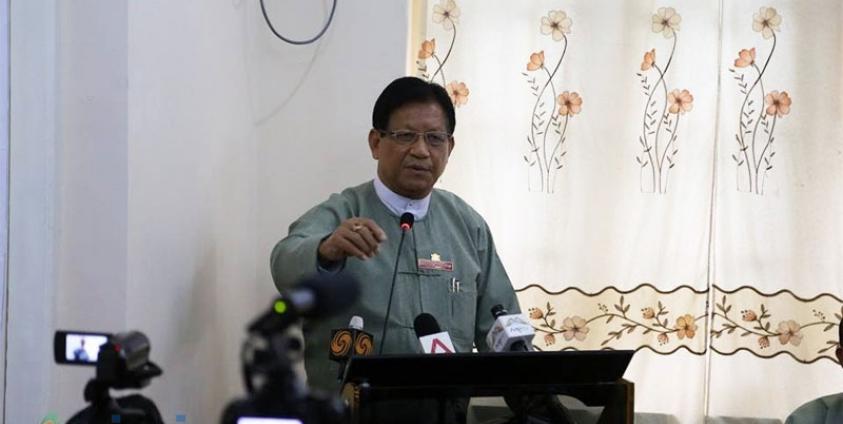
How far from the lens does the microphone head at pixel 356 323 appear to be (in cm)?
176

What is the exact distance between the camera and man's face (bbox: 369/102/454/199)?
75.4 inches

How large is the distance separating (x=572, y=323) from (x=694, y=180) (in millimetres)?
522

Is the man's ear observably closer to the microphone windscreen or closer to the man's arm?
the man's arm

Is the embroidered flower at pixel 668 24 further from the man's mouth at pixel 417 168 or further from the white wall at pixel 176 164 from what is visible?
the man's mouth at pixel 417 168

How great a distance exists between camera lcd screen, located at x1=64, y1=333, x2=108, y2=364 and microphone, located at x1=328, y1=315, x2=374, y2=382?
84 cm

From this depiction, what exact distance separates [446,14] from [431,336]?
1009 mm

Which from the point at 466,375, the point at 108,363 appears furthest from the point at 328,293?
the point at 466,375

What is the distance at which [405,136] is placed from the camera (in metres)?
1.92

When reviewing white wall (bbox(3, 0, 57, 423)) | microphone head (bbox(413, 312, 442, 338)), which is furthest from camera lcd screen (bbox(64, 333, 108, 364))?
microphone head (bbox(413, 312, 442, 338))

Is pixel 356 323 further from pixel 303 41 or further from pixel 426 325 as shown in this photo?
pixel 303 41

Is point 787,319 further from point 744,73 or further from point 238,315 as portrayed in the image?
point 238,315

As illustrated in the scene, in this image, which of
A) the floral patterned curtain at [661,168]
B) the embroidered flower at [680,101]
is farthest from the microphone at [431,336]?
the embroidered flower at [680,101]

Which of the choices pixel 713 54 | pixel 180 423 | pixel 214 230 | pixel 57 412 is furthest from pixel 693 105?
pixel 57 412

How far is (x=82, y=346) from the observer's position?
881 millimetres
